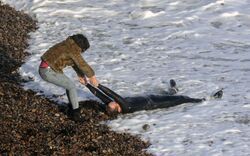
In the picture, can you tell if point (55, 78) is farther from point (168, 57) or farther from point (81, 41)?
point (168, 57)

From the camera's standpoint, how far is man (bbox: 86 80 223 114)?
12.1 m

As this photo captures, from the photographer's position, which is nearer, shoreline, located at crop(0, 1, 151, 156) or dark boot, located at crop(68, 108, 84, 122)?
shoreline, located at crop(0, 1, 151, 156)

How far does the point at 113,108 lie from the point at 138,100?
2.22ft

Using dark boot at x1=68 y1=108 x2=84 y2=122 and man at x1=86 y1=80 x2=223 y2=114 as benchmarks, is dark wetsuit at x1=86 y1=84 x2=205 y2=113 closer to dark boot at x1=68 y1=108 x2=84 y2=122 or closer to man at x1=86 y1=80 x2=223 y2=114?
man at x1=86 y1=80 x2=223 y2=114

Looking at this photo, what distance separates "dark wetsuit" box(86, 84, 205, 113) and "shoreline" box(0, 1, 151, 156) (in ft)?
1.23

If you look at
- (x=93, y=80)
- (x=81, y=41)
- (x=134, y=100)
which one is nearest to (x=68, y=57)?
(x=81, y=41)

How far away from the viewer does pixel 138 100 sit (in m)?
12.4

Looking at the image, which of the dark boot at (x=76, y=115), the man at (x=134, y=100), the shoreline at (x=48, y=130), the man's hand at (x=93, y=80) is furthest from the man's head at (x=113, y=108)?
the man's hand at (x=93, y=80)

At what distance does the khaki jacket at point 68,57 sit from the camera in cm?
1130

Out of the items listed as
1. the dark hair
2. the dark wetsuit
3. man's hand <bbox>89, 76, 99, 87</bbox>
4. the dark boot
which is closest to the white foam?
the dark wetsuit

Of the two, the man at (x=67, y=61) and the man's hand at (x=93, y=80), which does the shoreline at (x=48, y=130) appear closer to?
the man at (x=67, y=61)

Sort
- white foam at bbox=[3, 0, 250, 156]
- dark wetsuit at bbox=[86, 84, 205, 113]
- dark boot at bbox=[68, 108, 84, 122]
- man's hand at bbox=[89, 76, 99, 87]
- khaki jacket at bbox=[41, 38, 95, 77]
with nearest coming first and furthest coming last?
white foam at bbox=[3, 0, 250, 156] → khaki jacket at bbox=[41, 38, 95, 77] → man's hand at bbox=[89, 76, 99, 87] → dark boot at bbox=[68, 108, 84, 122] → dark wetsuit at bbox=[86, 84, 205, 113]

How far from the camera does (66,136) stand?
10.8 m

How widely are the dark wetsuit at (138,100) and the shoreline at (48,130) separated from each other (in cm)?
37
